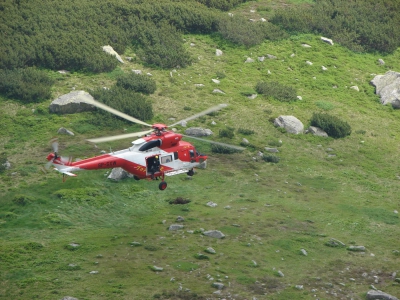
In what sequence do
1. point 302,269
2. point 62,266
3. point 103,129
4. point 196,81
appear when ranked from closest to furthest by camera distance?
1. point 62,266
2. point 302,269
3. point 103,129
4. point 196,81

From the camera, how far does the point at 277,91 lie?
4903 cm

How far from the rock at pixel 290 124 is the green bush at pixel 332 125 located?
47.6 inches

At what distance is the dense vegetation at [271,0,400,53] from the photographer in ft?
192

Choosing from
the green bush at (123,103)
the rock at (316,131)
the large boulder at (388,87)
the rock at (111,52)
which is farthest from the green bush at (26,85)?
the large boulder at (388,87)

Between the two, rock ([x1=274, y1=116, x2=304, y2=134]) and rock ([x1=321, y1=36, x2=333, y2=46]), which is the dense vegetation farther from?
rock ([x1=274, y1=116, x2=304, y2=134])

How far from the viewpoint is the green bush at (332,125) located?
45.0 m

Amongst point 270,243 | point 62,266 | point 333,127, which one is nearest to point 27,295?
point 62,266

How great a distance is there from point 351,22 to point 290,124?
19.9 meters

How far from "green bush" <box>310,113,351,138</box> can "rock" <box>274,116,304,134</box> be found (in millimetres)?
1209

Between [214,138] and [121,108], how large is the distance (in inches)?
253

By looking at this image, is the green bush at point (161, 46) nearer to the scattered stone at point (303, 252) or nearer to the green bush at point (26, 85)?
the green bush at point (26, 85)

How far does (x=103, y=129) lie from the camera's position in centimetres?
4094

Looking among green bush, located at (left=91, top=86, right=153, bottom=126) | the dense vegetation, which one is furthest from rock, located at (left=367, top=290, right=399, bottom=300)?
the dense vegetation

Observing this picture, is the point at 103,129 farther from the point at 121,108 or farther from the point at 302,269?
the point at 302,269
